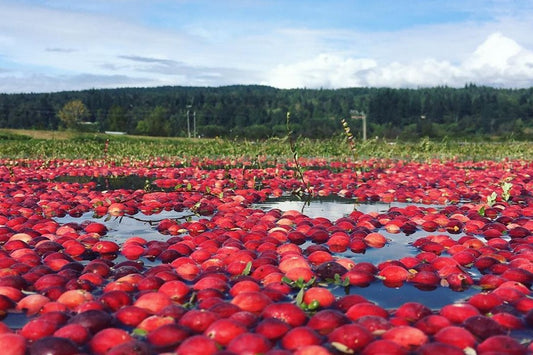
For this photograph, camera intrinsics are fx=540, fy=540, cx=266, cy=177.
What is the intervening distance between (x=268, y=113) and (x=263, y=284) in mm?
121080

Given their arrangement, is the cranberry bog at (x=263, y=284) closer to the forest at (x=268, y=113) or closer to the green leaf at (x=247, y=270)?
the green leaf at (x=247, y=270)

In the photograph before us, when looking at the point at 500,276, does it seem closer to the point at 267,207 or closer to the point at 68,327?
the point at 68,327

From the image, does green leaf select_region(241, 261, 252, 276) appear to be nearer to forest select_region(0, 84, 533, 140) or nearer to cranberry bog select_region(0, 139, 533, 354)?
cranberry bog select_region(0, 139, 533, 354)

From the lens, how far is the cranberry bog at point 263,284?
6.80 feet

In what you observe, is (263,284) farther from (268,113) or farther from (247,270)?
(268,113)

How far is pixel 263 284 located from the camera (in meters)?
2.94

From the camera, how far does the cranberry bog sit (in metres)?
2.07

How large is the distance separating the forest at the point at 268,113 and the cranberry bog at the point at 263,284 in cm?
7999

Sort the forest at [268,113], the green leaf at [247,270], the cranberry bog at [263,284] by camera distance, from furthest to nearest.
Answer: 1. the forest at [268,113]
2. the green leaf at [247,270]
3. the cranberry bog at [263,284]

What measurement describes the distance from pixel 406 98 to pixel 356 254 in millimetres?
120010

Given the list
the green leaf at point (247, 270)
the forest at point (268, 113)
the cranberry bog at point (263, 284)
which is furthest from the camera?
the forest at point (268, 113)

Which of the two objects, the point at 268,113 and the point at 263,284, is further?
the point at 268,113

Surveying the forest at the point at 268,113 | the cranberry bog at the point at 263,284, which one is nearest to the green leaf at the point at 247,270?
the cranberry bog at the point at 263,284

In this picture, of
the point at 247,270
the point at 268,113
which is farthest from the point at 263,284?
the point at 268,113
